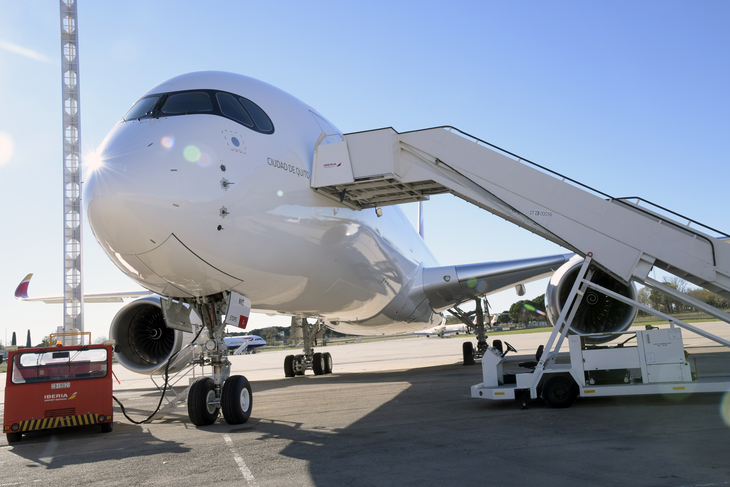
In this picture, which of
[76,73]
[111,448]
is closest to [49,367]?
[111,448]

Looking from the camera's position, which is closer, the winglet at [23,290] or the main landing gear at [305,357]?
the main landing gear at [305,357]

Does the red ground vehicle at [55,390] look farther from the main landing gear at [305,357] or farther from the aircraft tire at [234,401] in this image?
the main landing gear at [305,357]

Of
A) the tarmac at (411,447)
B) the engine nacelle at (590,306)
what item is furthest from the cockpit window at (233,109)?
the engine nacelle at (590,306)

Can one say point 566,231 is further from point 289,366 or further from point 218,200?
→ point 289,366

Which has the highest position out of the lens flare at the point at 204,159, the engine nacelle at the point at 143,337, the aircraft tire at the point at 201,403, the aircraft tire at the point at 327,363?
the lens flare at the point at 204,159

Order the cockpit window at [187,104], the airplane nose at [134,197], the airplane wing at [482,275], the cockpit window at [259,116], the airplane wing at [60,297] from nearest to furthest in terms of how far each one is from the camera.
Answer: the airplane nose at [134,197], the cockpit window at [187,104], the cockpit window at [259,116], the airplane wing at [482,275], the airplane wing at [60,297]

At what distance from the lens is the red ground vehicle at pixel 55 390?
7812 mm

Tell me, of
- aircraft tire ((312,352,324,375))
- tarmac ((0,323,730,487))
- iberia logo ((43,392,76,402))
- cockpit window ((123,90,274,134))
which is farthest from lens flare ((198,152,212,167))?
aircraft tire ((312,352,324,375))

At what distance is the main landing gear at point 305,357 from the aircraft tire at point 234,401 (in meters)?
7.81

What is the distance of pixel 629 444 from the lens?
4.92 meters

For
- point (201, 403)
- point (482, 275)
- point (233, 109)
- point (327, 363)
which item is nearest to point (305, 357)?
point (327, 363)

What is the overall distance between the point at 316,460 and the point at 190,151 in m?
3.52

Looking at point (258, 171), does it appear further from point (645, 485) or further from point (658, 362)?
point (658, 362)

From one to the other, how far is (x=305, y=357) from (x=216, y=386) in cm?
950
